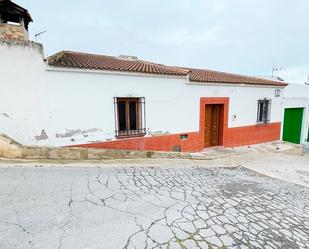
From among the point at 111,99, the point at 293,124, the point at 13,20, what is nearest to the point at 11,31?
the point at 13,20

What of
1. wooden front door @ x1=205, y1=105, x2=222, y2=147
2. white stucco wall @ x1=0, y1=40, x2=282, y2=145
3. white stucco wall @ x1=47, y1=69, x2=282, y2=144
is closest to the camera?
white stucco wall @ x1=0, y1=40, x2=282, y2=145

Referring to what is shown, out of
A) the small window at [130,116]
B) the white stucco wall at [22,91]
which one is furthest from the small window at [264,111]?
the white stucco wall at [22,91]

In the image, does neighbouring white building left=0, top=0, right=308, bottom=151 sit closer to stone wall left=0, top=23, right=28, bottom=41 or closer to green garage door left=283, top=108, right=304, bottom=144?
stone wall left=0, top=23, right=28, bottom=41

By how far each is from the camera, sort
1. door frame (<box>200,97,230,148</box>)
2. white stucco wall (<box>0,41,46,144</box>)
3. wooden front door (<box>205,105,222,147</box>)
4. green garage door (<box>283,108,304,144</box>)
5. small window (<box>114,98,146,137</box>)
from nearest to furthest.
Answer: white stucco wall (<box>0,41,46,144</box>), small window (<box>114,98,146,137</box>), door frame (<box>200,97,230,148</box>), wooden front door (<box>205,105,222,147</box>), green garage door (<box>283,108,304,144</box>)

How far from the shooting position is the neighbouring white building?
208 inches

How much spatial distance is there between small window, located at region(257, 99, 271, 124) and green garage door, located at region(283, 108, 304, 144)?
3.09 metres

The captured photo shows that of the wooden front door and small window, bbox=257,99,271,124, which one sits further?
small window, bbox=257,99,271,124

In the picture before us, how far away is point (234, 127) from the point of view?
9852mm

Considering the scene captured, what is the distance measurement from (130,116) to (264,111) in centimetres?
838

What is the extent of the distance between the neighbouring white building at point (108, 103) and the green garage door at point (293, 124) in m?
4.92

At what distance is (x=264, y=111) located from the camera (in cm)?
1106

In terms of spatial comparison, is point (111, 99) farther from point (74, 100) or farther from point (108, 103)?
point (74, 100)

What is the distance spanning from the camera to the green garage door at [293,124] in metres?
13.4

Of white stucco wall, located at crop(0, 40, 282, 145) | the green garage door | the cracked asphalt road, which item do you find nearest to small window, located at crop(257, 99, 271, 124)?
the green garage door
